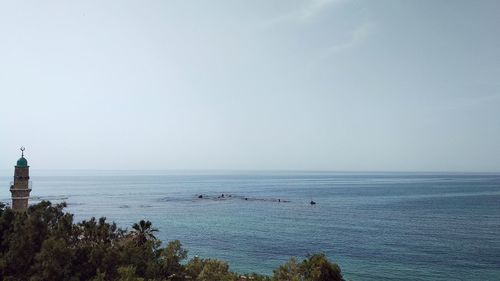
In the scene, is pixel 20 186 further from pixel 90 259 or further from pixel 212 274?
pixel 212 274

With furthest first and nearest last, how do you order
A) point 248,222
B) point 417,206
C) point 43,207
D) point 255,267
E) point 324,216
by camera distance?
point 417,206, point 324,216, point 248,222, point 255,267, point 43,207

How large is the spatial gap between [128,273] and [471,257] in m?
57.1

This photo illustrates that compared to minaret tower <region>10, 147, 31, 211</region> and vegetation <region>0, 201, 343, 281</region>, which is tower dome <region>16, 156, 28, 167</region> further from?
vegetation <region>0, 201, 343, 281</region>

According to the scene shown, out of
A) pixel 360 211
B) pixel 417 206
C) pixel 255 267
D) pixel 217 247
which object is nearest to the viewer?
pixel 255 267

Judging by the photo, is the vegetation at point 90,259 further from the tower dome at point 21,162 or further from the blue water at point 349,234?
the blue water at point 349,234

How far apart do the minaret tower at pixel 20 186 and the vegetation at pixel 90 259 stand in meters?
13.3

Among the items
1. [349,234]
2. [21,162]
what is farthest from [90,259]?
[349,234]

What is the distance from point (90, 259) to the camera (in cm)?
2825

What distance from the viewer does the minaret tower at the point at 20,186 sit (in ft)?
153

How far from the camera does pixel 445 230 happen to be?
84.2 metres

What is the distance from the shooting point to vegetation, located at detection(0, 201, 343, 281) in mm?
26609

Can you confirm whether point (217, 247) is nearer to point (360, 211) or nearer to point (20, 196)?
point (20, 196)

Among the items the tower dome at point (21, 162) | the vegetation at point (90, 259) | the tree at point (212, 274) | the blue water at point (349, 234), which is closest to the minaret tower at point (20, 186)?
the tower dome at point (21, 162)

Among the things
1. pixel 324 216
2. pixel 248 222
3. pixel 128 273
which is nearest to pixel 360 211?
pixel 324 216
